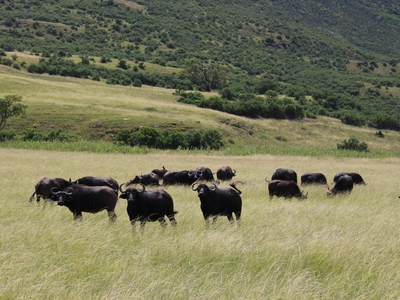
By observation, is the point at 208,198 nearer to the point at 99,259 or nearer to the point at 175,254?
the point at 175,254

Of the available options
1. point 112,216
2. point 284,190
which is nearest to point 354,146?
point 284,190

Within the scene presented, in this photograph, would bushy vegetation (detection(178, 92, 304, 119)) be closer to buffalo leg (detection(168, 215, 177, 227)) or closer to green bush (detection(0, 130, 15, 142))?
green bush (detection(0, 130, 15, 142))

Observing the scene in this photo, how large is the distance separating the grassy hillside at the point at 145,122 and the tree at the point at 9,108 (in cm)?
Result: 109

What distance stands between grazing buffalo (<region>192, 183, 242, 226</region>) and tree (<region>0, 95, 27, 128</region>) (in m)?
51.2

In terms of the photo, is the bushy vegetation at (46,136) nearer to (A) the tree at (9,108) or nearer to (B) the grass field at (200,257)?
(A) the tree at (9,108)

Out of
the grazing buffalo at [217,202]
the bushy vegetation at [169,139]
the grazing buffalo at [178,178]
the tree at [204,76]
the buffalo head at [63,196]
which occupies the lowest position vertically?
the bushy vegetation at [169,139]

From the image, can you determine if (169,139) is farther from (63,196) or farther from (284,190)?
(63,196)

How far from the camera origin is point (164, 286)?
655 cm

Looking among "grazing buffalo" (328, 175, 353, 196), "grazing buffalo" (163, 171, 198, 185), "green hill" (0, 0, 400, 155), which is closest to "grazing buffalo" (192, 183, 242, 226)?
"grazing buffalo" (328, 175, 353, 196)

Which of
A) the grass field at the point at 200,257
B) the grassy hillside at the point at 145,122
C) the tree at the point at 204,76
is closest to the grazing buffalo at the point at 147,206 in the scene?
the grass field at the point at 200,257

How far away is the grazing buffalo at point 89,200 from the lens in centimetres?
1223

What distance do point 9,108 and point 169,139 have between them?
2142 centimetres

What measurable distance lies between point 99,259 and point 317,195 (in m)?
13.3

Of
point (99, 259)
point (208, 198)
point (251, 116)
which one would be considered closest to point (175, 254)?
point (99, 259)
